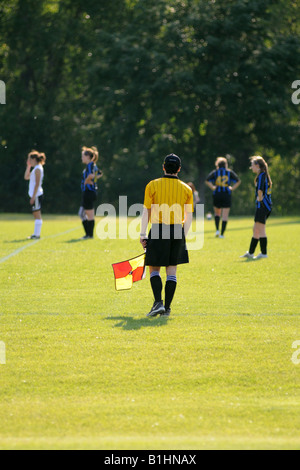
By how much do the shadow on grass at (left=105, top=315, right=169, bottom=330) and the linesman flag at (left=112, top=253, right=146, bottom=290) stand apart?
2.92 ft

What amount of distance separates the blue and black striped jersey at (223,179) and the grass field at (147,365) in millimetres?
7673

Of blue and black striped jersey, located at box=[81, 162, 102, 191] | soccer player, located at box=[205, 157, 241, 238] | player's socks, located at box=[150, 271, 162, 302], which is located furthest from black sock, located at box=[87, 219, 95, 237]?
player's socks, located at box=[150, 271, 162, 302]

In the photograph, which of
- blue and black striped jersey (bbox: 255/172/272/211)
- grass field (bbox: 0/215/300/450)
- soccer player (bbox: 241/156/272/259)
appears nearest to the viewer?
grass field (bbox: 0/215/300/450)

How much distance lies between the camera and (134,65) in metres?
48.6

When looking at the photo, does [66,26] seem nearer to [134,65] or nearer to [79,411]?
[134,65]

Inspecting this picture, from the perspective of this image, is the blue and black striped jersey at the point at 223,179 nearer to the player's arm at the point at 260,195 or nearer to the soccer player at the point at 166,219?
the player's arm at the point at 260,195

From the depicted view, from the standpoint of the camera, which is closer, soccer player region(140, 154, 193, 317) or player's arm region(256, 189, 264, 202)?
soccer player region(140, 154, 193, 317)

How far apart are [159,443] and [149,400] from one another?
1.12 metres

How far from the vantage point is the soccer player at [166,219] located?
10008 millimetres

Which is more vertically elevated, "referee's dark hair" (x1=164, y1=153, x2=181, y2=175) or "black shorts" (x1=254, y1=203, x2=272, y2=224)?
"referee's dark hair" (x1=164, y1=153, x2=181, y2=175)

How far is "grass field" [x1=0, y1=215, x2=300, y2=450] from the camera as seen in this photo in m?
5.77

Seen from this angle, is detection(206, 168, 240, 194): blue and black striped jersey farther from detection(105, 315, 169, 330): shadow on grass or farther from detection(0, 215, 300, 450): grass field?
detection(105, 315, 169, 330): shadow on grass

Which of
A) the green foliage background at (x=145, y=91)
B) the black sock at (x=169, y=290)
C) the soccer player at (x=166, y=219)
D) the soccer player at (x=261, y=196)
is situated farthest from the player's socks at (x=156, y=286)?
the green foliage background at (x=145, y=91)

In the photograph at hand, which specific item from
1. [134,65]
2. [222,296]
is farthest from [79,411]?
[134,65]
